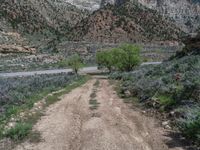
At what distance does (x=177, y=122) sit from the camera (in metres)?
20.0

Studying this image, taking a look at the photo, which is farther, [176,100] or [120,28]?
[120,28]

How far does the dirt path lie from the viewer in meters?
16.5

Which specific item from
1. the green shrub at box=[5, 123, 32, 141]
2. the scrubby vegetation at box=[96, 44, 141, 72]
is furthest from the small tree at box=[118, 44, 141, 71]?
the green shrub at box=[5, 123, 32, 141]

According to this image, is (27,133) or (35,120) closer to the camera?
(27,133)

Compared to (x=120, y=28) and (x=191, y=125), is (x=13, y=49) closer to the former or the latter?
(x=120, y=28)

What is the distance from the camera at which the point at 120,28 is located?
179 meters

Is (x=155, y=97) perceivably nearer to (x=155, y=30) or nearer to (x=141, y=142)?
(x=141, y=142)

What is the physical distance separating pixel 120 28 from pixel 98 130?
162075 millimetres

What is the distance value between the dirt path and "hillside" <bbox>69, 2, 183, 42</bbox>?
151 meters

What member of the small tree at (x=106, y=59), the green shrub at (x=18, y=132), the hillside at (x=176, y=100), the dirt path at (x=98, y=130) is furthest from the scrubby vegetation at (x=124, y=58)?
the green shrub at (x=18, y=132)

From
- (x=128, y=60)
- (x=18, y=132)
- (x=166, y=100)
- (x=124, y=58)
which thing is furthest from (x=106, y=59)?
(x=18, y=132)

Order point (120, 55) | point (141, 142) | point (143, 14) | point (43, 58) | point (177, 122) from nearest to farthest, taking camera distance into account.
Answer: point (141, 142), point (177, 122), point (120, 55), point (43, 58), point (143, 14)

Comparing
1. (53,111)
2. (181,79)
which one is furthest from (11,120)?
(181,79)

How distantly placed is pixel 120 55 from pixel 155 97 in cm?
6253
